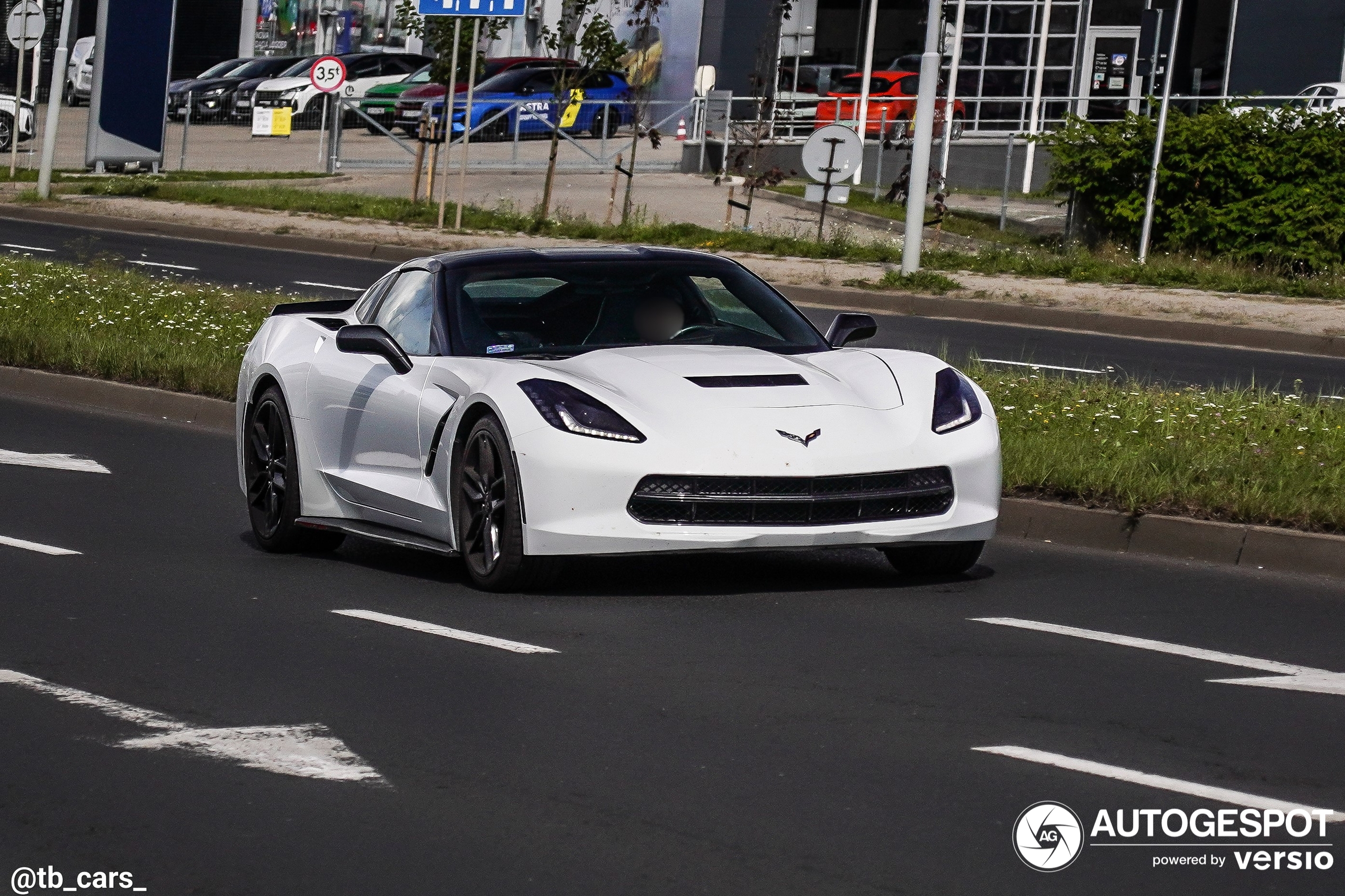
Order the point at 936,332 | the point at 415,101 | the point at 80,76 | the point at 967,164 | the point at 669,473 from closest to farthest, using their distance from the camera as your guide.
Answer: the point at 669,473 < the point at 936,332 < the point at 967,164 < the point at 415,101 < the point at 80,76

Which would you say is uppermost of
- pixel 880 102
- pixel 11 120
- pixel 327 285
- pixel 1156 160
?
pixel 880 102

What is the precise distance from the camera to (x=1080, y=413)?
38.0ft

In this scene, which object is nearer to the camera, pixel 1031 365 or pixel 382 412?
pixel 382 412

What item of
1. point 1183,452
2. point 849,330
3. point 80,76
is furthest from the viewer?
point 80,76

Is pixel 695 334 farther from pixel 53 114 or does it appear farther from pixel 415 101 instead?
pixel 415 101

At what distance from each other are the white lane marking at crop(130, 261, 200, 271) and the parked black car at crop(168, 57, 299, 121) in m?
29.6

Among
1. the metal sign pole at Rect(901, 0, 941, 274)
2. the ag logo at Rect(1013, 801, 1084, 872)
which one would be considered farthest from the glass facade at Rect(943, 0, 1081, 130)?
the ag logo at Rect(1013, 801, 1084, 872)

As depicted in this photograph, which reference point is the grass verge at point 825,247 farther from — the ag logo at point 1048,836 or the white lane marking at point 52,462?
the ag logo at point 1048,836

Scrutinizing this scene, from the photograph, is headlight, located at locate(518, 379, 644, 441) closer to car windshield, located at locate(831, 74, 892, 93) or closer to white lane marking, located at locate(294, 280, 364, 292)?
white lane marking, located at locate(294, 280, 364, 292)

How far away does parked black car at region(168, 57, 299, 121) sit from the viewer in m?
54.3

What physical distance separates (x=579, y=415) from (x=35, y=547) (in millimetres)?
2493

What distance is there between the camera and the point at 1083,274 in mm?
24266

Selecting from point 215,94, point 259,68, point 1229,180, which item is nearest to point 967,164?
point 1229,180

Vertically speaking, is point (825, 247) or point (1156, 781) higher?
point (825, 247)
